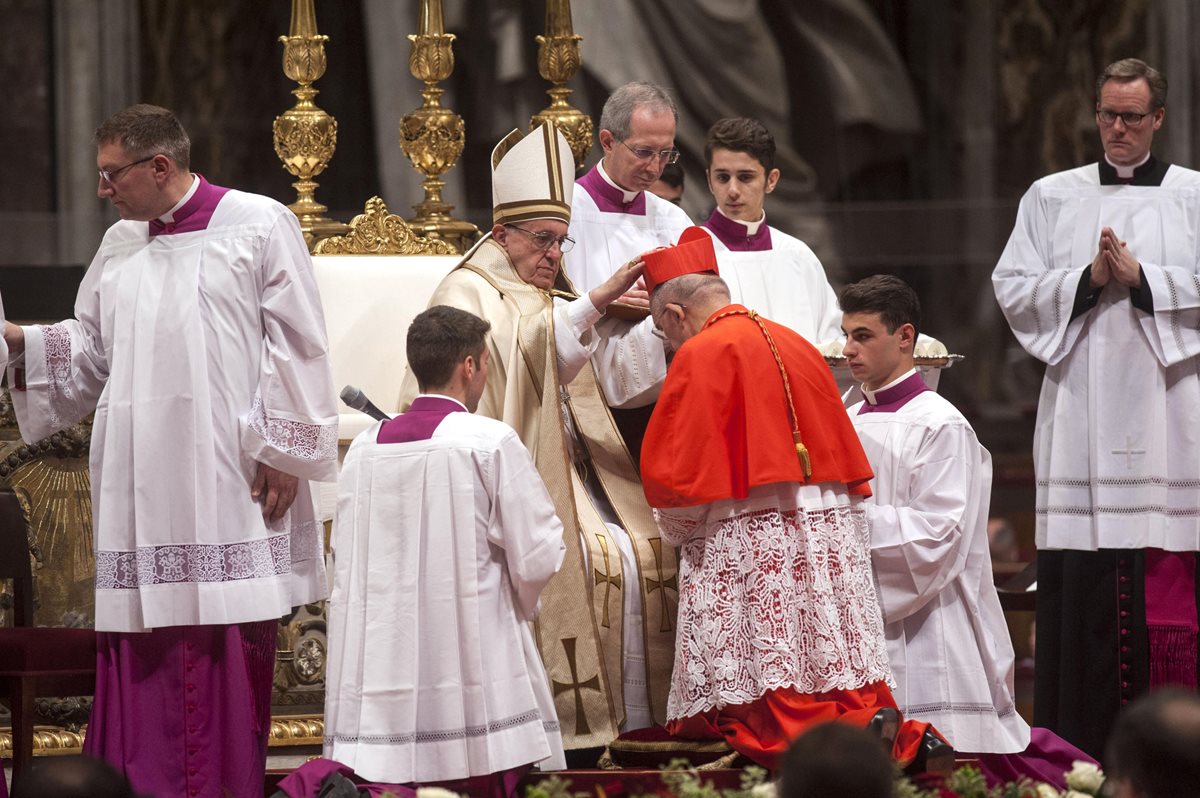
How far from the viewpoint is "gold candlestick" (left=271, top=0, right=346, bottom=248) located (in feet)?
26.4

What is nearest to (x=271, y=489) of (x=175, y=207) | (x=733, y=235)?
(x=175, y=207)

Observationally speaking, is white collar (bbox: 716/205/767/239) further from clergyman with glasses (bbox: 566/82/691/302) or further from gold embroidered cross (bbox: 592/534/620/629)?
gold embroidered cross (bbox: 592/534/620/629)

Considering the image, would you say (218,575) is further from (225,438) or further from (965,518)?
(965,518)

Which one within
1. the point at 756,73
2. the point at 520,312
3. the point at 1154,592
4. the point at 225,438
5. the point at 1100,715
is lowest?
the point at 1100,715

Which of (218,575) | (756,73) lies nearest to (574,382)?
(218,575)

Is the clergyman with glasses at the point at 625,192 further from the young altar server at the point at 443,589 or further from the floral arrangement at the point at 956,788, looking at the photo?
the floral arrangement at the point at 956,788

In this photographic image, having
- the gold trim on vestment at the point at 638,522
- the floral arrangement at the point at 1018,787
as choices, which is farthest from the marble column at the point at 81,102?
the floral arrangement at the point at 1018,787

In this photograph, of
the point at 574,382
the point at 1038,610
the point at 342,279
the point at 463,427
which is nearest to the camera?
the point at 463,427

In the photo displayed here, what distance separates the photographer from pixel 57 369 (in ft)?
18.9

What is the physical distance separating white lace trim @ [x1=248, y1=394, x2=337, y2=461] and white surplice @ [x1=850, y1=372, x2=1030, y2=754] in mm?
1735

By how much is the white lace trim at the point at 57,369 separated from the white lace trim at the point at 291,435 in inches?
25.4

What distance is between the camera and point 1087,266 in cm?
689

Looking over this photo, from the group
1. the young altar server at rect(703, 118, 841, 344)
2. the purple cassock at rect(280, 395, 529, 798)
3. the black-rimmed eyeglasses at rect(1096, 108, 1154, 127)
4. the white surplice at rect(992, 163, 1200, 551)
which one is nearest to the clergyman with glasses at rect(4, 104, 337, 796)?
the purple cassock at rect(280, 395, 529, 798)

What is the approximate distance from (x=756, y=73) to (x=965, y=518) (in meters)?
5.66
